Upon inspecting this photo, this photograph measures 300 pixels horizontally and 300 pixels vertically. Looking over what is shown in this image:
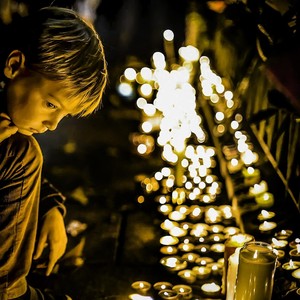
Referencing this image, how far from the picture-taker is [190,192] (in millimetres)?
5156

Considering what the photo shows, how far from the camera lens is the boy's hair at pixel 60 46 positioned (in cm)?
245

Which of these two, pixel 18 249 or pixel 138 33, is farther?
pixel 138 33

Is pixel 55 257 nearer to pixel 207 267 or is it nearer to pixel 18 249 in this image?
pixel 18 249

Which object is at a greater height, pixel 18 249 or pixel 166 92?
pixel 18 249

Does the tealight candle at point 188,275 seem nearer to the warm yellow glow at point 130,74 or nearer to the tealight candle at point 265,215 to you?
the tealight candle at point 265,215

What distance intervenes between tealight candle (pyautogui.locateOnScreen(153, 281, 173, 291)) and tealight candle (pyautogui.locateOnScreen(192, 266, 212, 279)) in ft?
0.74

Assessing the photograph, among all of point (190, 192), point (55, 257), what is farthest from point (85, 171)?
point (55, 257)

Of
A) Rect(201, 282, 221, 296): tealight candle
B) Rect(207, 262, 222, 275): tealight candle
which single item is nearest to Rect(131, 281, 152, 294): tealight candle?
Rect(201, 282, 221, 296): tealight candle

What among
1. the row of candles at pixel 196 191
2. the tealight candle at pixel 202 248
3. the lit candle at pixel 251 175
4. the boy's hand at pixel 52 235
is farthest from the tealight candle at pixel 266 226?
the boy's hand at pixel 52 235

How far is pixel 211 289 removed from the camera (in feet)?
11.3

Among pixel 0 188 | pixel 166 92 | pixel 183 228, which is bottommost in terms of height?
pixel 166 92

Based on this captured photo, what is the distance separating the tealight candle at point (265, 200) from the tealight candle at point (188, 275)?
147cm

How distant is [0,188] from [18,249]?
1.08ft

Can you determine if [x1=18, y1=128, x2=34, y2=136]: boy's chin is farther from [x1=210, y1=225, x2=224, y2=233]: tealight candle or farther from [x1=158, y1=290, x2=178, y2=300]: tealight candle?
[x1=210, y1=225, x2=224, y2=233]: tealight candle
